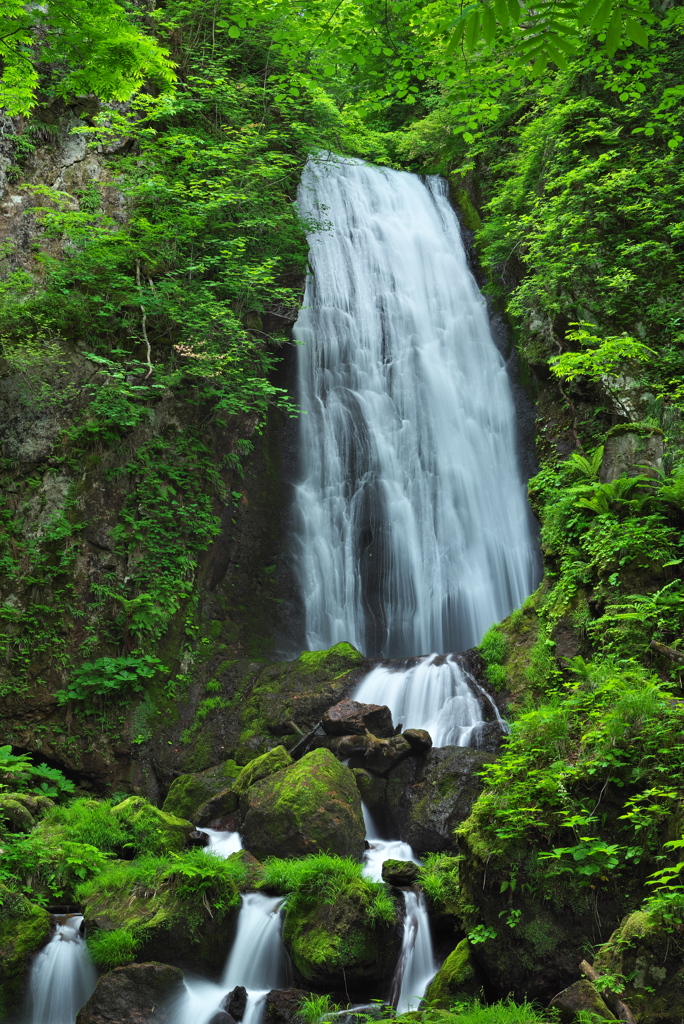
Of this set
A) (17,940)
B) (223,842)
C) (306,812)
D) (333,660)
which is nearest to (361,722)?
(306,812)

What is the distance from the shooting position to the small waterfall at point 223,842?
22.5 ft

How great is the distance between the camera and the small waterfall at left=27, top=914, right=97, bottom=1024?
510cm

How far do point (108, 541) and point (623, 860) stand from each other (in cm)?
730

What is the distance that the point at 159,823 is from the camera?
23.1ft

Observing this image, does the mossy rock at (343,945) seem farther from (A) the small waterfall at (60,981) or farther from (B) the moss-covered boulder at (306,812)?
(A) the small waterfall at (60,981)

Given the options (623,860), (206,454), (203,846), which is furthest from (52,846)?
(206,454)

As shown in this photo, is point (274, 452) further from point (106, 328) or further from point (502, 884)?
point (502, 884)

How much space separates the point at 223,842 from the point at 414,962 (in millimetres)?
2610

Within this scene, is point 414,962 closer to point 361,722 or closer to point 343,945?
point 343,945

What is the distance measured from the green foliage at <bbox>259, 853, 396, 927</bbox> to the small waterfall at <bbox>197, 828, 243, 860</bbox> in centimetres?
113

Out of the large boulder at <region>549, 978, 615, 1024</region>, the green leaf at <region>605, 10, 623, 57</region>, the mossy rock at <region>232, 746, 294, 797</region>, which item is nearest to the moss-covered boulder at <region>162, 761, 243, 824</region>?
the mossy rock at <region>232, 746, 294, 797</region>

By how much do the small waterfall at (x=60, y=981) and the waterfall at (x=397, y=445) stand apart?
648cm

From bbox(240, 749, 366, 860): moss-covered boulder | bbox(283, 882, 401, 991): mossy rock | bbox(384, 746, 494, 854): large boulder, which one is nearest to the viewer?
bbox(283, 882, 401, 991): mossy rock

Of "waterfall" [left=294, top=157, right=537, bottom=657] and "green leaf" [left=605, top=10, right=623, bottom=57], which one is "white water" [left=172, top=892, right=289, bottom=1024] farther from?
"green leaf" [left=605, top=10, right=623, bottom=57]
